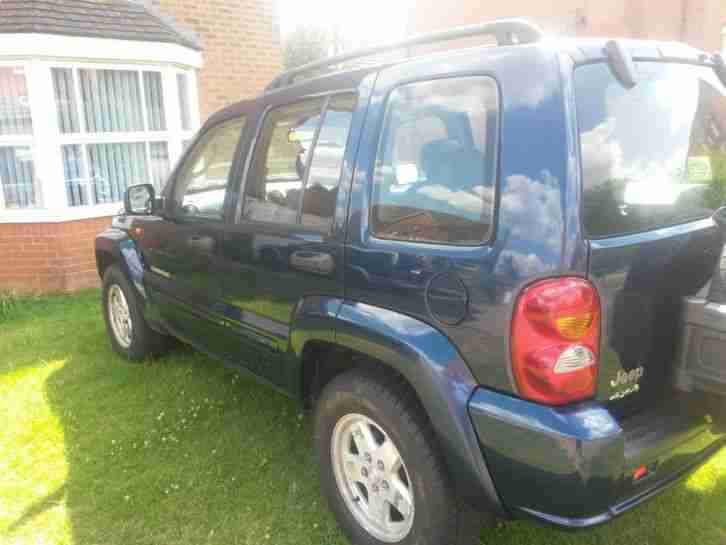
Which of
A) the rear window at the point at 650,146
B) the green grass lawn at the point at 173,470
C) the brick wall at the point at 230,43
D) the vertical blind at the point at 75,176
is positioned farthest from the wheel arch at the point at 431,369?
the brick wall at the point at 230,43

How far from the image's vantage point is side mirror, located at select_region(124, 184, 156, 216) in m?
3.95

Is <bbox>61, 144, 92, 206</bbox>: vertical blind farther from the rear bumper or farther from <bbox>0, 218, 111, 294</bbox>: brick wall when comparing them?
the rear bumper

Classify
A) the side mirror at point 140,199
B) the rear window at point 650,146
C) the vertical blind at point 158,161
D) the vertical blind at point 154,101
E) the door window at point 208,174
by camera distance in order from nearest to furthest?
the rear window at point 650,146 → the door window at point 208,174 → the side mirror at point 140,199 → the vertical blind at point 154,101 → the vertical blind at point 158,161

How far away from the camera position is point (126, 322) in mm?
4625

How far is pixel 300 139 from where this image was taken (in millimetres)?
2801

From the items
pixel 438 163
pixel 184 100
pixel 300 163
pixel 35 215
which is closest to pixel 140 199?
pixel 300 163

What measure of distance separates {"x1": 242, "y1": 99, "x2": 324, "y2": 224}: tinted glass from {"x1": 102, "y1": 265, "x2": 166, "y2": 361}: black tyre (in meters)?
1.76

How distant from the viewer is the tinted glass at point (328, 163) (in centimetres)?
247

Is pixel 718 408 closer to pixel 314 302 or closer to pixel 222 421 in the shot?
pixel 314 302

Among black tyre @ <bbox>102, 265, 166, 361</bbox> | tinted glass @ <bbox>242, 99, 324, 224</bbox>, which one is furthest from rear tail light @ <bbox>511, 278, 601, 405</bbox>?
black tyre @ <bbox>102, 265, 166, 361</bbox>

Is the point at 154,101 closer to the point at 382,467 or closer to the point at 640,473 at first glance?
the point at 382,467

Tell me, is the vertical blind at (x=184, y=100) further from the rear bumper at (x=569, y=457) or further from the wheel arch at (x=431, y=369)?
the rear bumper at (x=569, y=457)

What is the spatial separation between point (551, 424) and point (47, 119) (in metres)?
6.74

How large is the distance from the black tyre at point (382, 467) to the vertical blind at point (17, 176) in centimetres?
588
